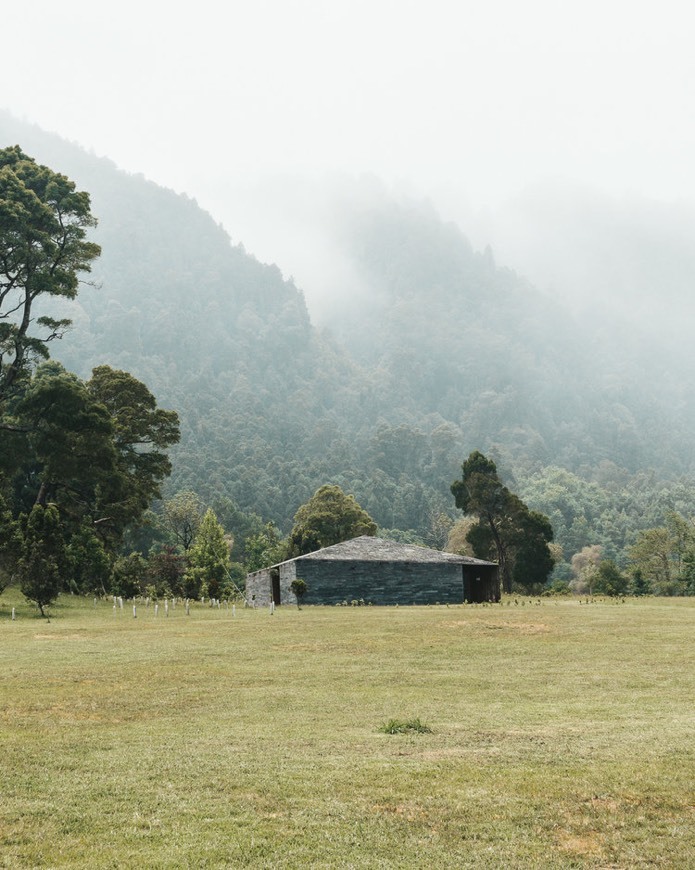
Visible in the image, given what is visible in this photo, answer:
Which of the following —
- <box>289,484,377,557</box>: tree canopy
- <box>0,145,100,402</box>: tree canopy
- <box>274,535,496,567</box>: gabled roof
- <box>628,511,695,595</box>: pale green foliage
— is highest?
<box>0,145,100,402</box>: tree canopy

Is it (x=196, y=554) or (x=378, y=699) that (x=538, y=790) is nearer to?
(x=378, y=699)

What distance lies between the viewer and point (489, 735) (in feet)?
37.9

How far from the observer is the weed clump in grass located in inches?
464

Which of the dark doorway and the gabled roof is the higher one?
the gabled roof

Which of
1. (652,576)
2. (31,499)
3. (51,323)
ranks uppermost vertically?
(51,323)

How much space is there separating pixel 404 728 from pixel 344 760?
232 cm

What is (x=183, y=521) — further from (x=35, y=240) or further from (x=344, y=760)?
(x=344, y=760)

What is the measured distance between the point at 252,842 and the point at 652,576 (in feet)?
298

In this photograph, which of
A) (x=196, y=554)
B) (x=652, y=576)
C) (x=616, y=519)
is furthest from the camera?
(x=616, y=519)

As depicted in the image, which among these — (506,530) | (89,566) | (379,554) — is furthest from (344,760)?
(506,530)

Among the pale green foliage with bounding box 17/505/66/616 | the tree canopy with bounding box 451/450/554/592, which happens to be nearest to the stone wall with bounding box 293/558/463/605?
the pale green foliage with bounding box 17/505/66/616

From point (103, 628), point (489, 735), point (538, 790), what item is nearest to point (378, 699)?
point (489, 735)

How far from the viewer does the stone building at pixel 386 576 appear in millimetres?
49375

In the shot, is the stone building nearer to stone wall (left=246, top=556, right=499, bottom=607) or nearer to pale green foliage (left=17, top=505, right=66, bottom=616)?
stone wall (left=246, top=556, right=499, bottom=607)
